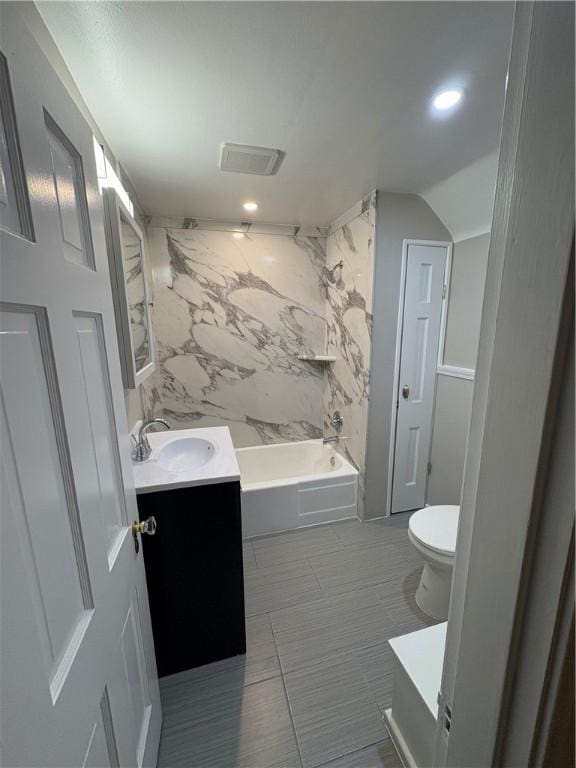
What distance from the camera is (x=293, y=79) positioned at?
111 centimetres

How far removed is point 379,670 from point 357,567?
24.3 inches

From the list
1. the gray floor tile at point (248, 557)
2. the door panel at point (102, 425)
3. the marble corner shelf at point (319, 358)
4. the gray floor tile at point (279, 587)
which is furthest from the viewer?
the marble corner shelf at point (319, 358)

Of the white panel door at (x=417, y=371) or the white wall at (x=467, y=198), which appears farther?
the white panel door at (x=417, y=371)

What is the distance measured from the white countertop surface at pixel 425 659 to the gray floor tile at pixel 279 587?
2.48 ft

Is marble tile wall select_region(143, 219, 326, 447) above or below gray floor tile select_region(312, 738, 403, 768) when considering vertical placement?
above

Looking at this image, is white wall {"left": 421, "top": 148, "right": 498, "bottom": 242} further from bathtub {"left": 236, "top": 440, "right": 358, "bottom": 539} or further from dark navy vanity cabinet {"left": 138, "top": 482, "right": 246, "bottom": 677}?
dark navy vanity cabinet {"left": 138, "top": 482, "right": 246, "bottom": 677}

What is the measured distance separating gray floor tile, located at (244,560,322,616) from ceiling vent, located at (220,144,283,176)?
2438mm

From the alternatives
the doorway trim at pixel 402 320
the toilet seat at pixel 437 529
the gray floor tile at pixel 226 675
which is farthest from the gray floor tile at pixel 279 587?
the doorway trim at pixel 402 320

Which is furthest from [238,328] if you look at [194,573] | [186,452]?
[194,573]

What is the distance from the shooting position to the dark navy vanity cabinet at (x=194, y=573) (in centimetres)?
129

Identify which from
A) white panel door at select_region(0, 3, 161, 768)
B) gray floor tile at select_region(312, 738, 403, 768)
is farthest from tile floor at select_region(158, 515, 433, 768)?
white panel door at select_region(0, 3, 161, 768)

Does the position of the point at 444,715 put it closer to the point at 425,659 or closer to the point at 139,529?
the point at 425,659

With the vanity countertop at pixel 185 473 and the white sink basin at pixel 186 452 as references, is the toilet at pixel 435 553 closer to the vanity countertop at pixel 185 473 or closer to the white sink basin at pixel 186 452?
the vanity countertop at pixel 185 473

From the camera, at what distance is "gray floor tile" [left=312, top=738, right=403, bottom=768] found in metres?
1.12
